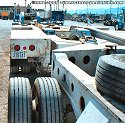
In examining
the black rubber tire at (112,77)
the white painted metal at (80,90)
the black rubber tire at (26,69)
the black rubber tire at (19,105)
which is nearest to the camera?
the white painted metal at (80,90)

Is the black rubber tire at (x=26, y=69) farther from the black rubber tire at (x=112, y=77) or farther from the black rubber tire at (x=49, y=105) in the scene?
the black rubber tire at (x=112, y=77)

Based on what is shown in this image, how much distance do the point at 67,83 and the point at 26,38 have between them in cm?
283

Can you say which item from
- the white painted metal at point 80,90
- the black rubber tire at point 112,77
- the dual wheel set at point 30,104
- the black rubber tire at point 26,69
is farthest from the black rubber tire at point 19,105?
the black rubber tire at point 26,69

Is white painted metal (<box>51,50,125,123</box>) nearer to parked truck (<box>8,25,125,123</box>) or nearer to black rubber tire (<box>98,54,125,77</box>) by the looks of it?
parked truck (<box>8,25,125,123</box>)

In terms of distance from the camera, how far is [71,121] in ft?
14.2

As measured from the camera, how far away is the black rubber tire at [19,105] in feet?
12.1

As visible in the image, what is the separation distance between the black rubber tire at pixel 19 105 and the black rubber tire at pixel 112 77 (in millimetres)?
992

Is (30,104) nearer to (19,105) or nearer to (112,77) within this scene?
(19,105)

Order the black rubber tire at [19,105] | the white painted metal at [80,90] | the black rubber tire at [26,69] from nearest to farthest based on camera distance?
1. the white painted metal at [80,90]
2. the black rubber tire at [19,105]
3. the black rubber tire at [26,69]

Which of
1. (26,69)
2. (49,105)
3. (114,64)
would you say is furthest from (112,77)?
(26,69)

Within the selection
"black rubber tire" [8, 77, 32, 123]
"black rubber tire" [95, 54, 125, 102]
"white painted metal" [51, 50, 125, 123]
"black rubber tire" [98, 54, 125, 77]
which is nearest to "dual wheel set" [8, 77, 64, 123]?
"black rubber tire" [8, 77, 32, 123]

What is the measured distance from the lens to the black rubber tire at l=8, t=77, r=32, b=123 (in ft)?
12.1

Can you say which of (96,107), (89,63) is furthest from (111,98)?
(89,63)

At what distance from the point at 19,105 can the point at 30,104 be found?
0.14m
